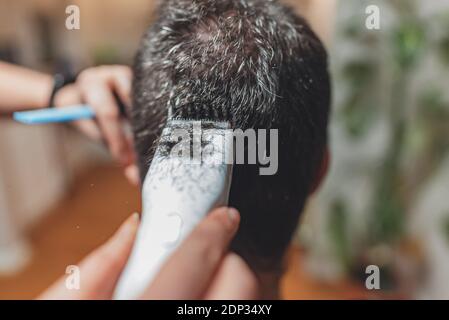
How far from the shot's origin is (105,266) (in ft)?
1.17

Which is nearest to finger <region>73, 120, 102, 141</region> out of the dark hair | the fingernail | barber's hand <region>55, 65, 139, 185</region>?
barber's hand <region>55, 65, 139, 185</region>

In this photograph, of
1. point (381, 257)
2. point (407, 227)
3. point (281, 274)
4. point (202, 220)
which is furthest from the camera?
point (407, 227)

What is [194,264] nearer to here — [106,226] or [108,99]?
[106,226]

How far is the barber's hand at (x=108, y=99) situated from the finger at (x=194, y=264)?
16 cm

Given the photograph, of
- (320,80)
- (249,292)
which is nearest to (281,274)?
(249,292)

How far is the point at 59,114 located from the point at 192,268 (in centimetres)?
27

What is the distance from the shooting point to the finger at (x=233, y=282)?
340mm

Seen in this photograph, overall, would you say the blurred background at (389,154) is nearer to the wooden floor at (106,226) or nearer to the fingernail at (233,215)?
the wooden floor at (106,226)

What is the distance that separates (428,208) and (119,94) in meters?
1.21

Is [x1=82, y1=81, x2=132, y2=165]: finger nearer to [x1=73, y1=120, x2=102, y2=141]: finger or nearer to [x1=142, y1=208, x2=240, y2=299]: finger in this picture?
[x1=73, y1=120, x2=102, y2=141]: finger

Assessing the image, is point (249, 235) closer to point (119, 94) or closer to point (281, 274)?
point (281, 274)

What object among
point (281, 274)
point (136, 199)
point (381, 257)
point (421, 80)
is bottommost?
point (381, 257)

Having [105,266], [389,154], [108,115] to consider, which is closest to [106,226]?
[105,266]

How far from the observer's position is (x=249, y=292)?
1.22ft
